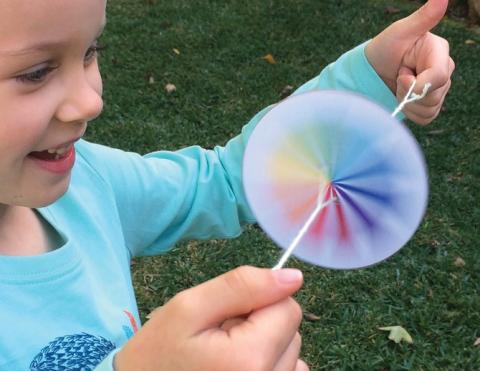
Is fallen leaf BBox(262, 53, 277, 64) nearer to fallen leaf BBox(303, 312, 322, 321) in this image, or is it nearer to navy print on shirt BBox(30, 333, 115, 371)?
fallen leaf BBox(303, 312, 322, 321)

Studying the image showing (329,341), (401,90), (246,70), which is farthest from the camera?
(246,70)

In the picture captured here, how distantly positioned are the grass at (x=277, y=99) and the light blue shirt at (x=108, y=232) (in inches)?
46.1

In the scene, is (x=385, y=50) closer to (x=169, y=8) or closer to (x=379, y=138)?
(x=379, y=138)

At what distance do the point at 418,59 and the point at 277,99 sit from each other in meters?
2.77

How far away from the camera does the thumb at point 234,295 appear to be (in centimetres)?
68

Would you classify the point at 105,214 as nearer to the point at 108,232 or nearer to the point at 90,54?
the point at 108,232

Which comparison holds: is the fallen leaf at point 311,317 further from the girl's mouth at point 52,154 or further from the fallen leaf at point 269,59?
the fallen leaf at point 269,59

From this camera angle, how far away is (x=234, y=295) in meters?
0.69

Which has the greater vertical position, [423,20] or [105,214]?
[423,20]

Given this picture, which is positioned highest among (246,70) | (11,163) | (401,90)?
(11,163)

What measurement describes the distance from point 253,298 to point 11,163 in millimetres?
426

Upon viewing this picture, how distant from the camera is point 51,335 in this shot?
40.8 inches

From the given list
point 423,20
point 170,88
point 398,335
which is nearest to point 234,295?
point 423,20

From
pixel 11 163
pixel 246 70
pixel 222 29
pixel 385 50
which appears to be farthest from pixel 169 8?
pixel 11 163
